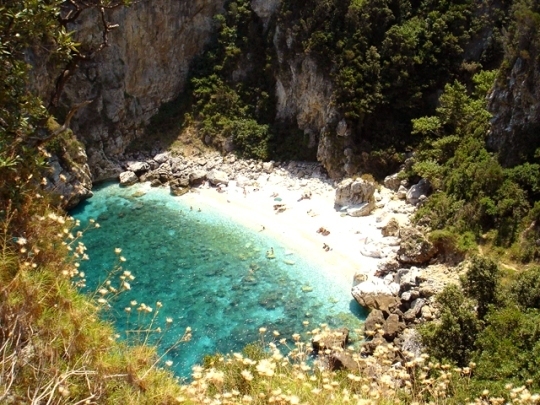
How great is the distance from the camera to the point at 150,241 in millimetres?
32562

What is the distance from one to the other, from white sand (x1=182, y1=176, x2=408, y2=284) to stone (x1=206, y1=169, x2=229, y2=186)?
2.70 ft

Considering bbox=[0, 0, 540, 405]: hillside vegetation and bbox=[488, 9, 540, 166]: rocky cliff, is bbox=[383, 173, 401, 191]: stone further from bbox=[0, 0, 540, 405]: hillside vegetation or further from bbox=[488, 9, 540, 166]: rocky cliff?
bbox=[488, 9, 540, 166]: rocky cliff

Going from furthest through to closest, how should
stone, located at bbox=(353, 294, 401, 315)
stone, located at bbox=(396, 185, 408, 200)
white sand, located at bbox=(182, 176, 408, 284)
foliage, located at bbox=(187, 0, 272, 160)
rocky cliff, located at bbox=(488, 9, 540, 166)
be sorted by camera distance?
foliage, located at bbox=(187, 0, 272, 160)
stone, located at bbox=(396, 185, 408, 200)
white sand, located at bbox=(182, 176, 408, 284)
rocky cliff, located at bbox=(488, 9, 540, 166)
stone, located at bbox=(353, 294, 401, 315)

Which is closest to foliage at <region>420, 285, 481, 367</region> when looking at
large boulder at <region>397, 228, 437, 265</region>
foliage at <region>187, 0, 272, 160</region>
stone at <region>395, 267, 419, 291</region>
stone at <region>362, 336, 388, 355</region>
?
stone at <region>362, 336, 388, 355</region>

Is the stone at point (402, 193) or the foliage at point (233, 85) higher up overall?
the foliage at point (233, 85)

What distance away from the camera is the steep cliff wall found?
43188mm

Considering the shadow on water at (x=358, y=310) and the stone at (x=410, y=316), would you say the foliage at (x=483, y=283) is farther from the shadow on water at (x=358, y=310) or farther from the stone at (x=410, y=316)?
the shadow on water at (x=358, y=310)

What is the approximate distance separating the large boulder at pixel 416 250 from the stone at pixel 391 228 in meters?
2.50

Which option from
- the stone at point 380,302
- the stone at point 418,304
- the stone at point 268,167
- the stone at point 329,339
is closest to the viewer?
the stone at point 329,339

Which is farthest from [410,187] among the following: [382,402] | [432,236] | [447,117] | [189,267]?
[382,402]

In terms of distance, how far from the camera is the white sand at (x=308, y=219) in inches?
1168

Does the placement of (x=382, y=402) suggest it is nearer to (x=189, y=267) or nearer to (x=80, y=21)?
(x=189, y=267)

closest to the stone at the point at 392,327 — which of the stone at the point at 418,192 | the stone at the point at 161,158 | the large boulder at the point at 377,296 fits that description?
the large boulder at the point at 377,296

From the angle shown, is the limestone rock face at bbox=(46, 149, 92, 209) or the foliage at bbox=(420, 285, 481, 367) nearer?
the foliage at bbox=(420, 285, 481, 367)
